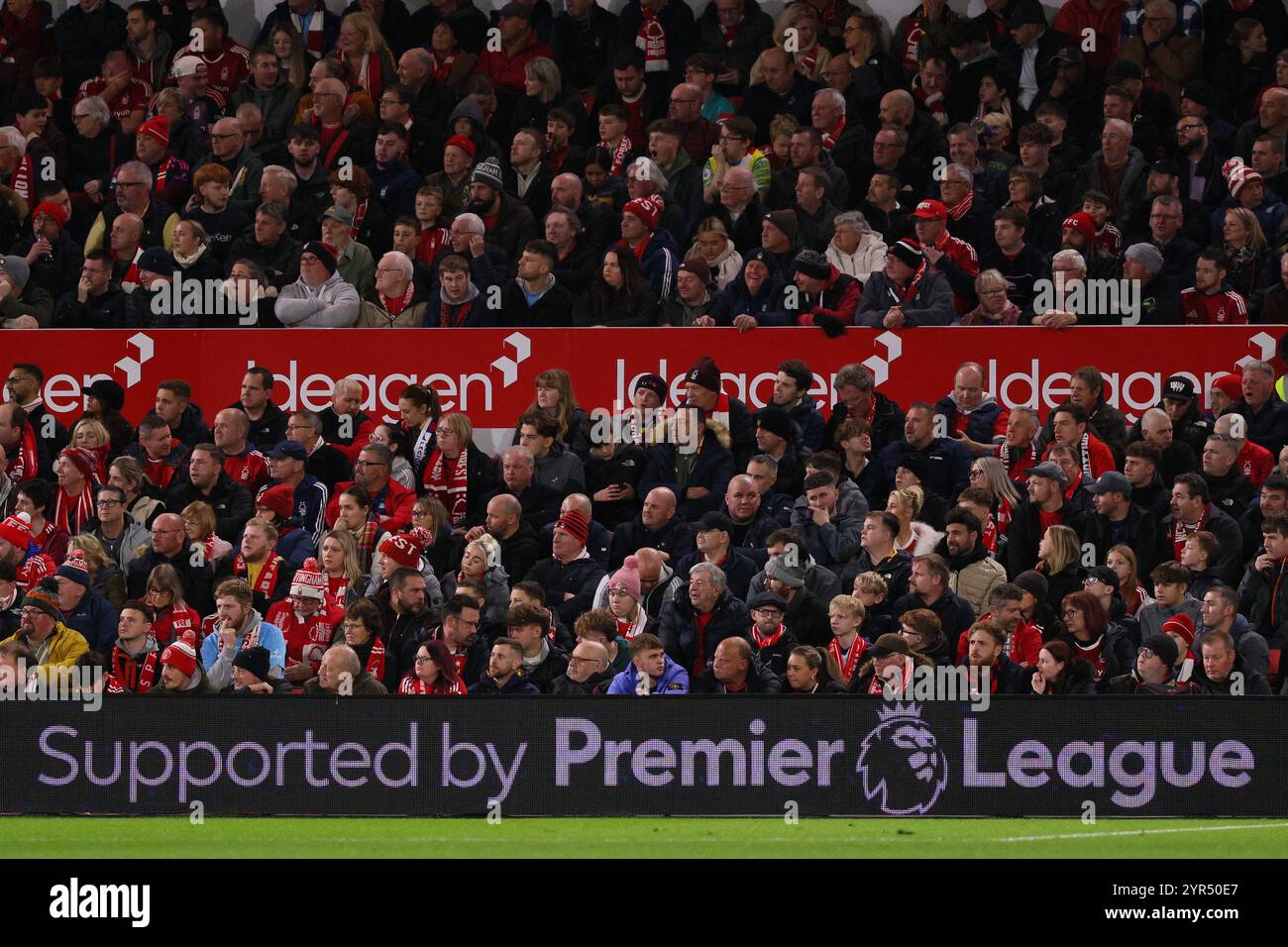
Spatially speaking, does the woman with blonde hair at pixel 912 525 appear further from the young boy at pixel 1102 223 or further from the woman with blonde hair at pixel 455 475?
the young boy at pixel 1102 223

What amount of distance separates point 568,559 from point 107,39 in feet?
27.8

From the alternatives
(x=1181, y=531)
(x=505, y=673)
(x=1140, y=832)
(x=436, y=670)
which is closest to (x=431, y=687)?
(x=436, y=670)

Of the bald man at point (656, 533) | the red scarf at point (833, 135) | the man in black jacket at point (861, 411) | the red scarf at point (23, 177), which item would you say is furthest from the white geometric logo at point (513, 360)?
the red scarf at point (23, 177)

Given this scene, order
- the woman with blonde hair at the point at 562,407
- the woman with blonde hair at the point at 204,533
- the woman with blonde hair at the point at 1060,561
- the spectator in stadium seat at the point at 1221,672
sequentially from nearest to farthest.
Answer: the spectator in stadium seat at the point at 1221,672 < the woman with blonde hair at the point at 1060,561 < the woman with blonde hair at the point at 204,533 < the woman with blonde hair at the point at 562,407

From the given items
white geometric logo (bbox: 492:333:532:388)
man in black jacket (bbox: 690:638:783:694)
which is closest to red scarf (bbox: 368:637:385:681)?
man in black jacket (bbox: 690:638:783:694)

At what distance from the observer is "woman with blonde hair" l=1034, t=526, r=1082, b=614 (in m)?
14.2

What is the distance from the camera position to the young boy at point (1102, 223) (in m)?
16.9

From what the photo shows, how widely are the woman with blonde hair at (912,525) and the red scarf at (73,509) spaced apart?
19.0 feet

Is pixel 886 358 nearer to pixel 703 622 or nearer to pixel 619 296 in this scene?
pixel 619 296

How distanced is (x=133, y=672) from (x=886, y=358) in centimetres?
617

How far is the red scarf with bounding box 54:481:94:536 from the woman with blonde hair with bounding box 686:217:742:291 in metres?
4.90

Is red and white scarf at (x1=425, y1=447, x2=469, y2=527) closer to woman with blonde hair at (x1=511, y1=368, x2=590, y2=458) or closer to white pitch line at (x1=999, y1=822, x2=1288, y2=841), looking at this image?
woman with blonde hair at (x1=511, y1=368, x2=590, y2=458)

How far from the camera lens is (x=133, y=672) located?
13945 millimetres

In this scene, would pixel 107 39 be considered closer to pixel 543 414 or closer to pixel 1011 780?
pixel 543 414
